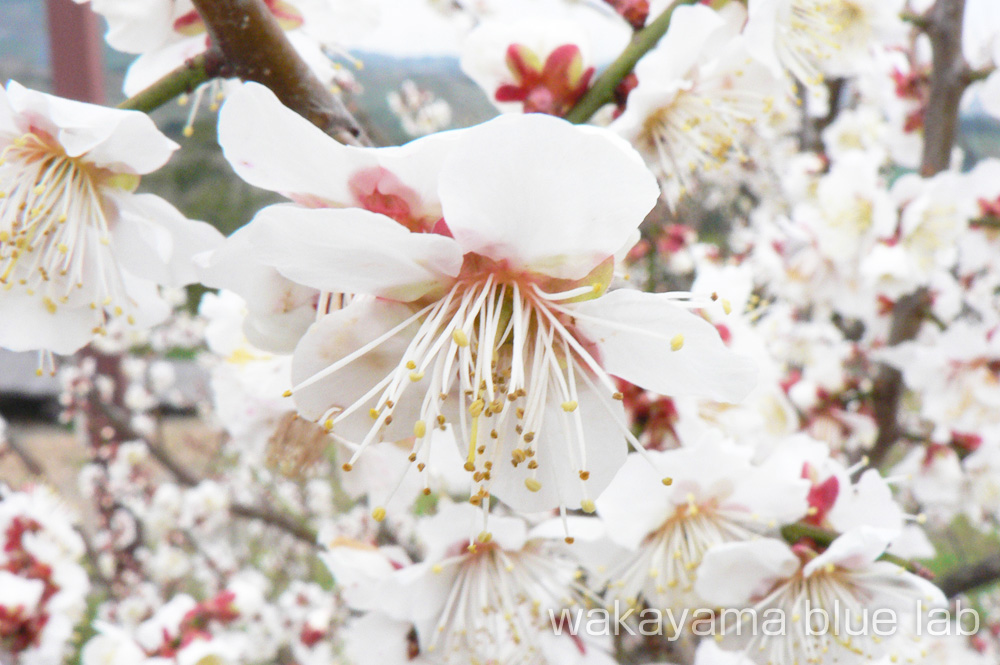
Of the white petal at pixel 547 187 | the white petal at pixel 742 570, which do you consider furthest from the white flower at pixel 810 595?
the white petal at pixel 547 187

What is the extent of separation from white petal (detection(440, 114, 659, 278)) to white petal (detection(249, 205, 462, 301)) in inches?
0.8

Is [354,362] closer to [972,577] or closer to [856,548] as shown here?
[856,548]

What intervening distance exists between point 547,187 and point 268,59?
232 millimetres

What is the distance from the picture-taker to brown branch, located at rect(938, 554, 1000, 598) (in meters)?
1.29

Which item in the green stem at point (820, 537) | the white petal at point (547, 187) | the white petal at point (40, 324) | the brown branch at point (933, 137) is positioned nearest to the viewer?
the white petal at point (547, 187)

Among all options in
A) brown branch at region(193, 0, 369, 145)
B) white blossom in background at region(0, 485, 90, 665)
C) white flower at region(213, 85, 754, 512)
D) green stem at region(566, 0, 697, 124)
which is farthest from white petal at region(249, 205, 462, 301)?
white blossom in background at region(0, 485, 90, 665)

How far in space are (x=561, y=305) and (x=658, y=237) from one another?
280 centimetres

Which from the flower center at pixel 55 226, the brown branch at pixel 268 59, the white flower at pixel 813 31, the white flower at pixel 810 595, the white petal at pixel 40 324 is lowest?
the white flower at pixel 810 595

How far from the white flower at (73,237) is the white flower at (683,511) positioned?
437 mm

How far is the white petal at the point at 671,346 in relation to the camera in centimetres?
42

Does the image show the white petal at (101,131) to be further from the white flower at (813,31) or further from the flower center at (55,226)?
the white flower at (813,31)

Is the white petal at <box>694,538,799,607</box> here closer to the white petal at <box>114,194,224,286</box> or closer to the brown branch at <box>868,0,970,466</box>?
the white petal at <box>114,194,224,286</box>

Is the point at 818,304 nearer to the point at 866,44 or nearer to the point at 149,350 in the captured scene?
the point at 866,44

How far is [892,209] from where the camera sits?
1.50m
